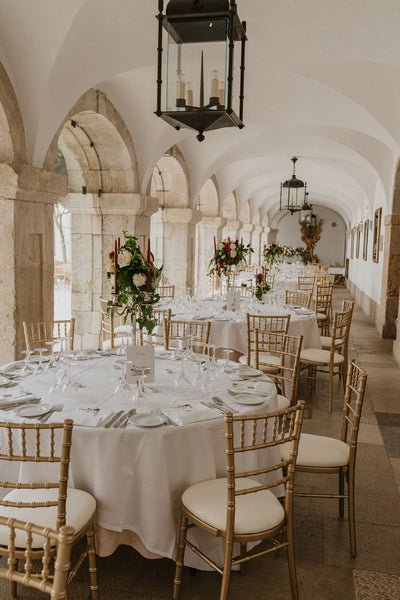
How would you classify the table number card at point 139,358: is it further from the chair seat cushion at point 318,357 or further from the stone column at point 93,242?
the stone column at point 93,242

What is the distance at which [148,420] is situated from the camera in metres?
2.53

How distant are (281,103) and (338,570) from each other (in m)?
5.91

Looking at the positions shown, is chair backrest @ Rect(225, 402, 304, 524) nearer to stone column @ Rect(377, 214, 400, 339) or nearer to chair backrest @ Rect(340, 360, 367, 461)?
chair backrest @ Rect(340, 360, 367, 461)

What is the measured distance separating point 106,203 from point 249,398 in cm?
516

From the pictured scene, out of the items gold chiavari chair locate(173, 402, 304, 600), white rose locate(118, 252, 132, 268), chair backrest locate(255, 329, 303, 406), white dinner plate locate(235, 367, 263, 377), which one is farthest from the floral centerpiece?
gold chiavari chair locate(173, 402, 304, 600)

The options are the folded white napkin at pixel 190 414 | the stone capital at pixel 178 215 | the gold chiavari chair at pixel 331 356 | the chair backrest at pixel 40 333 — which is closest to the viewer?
the folded white napkin at pixel 190 414

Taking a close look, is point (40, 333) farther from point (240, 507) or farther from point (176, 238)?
point (176, 238)

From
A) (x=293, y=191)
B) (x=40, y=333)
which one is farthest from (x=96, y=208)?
(x=293, y=191)

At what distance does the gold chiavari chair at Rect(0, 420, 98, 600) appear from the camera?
200 cm

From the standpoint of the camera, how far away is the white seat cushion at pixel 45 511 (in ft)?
6.76

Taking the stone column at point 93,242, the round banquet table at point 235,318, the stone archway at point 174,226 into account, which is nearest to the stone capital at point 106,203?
the stone column at point 93,242

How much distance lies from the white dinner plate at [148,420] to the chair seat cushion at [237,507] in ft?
1.14

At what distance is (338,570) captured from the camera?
267 centimetres

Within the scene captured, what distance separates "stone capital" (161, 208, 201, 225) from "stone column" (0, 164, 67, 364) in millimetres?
5268
